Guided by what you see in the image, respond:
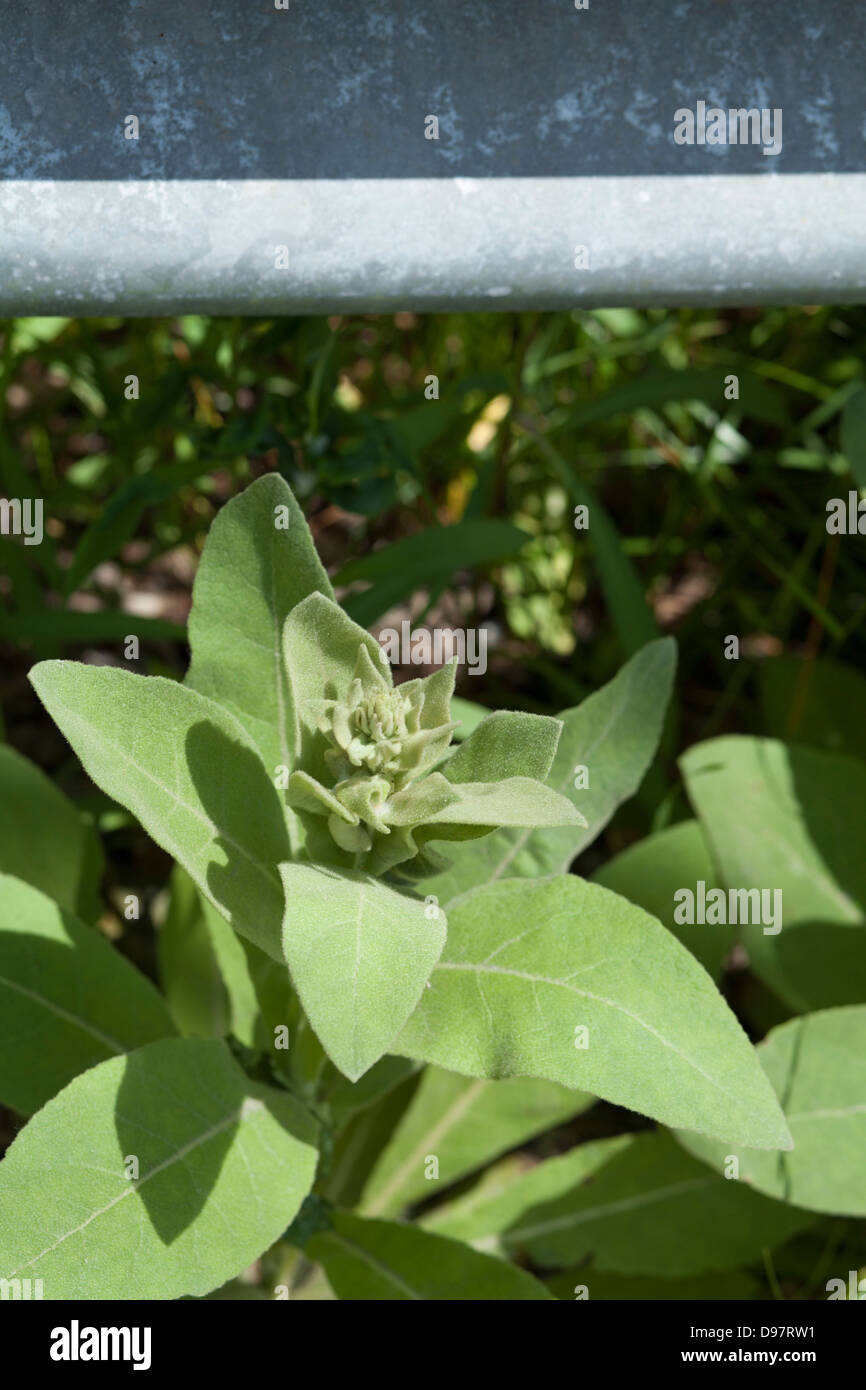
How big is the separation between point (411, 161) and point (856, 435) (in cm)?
94

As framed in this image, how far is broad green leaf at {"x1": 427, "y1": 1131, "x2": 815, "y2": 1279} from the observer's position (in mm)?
2199

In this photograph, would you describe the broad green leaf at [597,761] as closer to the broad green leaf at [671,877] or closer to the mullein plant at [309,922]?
the mullein plant at [309,922]

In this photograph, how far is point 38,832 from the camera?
7.16ft

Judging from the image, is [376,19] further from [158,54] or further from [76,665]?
[76,665]

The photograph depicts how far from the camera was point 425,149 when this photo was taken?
161 centimetres

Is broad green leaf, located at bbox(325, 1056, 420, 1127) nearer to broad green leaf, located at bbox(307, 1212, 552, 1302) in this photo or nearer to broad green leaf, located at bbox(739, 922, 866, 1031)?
broad green leaf, located at bbox(307, 1212, 552, 1302)

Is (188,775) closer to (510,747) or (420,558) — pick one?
(510,747)

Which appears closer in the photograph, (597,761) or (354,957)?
(354,957)

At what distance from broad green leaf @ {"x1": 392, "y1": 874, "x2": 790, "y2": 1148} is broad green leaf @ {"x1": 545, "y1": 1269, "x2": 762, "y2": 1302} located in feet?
3.25

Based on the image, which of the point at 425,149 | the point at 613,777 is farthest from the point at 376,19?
the point at 613,777

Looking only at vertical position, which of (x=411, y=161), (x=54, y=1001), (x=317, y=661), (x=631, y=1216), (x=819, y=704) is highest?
(x=411, y=161)

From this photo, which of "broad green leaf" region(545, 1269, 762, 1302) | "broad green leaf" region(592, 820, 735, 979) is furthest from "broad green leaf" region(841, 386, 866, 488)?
"broad green leaf" region(545, 1269, 762, 1302)

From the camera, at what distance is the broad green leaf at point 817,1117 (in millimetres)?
1961

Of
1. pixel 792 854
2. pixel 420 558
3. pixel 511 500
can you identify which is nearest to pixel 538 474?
pixel 511 500
